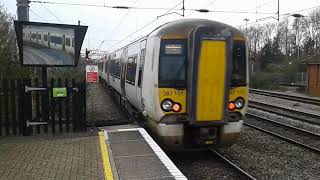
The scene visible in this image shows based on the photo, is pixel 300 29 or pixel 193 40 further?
pixel 300 29

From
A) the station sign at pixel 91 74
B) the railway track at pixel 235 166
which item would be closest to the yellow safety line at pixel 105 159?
the railway track at pixel 235 166

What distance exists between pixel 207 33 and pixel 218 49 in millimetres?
384

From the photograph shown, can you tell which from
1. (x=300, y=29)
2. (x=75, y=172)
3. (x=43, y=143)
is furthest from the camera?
(x=300, y=29)

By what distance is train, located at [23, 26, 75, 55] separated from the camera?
10633 millimetres

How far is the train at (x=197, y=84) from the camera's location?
8.63 metres

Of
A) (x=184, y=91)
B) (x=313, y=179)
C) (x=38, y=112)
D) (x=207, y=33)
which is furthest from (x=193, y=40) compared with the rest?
(x=38, y=112)

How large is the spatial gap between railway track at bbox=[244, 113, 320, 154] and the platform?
171 inches

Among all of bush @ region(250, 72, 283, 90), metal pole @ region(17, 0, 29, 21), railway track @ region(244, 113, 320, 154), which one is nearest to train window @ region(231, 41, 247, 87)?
railway track @ region(244, 113, 320, 154)

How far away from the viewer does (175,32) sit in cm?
891

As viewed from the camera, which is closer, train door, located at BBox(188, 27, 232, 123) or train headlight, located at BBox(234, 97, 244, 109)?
train door, located at BBox(188, 27, 232, 123)

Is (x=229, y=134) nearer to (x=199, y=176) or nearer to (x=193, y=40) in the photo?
(x=199, y=176)

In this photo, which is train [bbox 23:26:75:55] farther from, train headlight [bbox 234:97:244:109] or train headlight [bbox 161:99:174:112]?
train headlight [bbox 234:97:244:109]

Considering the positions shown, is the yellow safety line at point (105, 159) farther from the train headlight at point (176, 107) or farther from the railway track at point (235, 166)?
the railway track at point (235, 166)

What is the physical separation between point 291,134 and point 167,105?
240 inches
